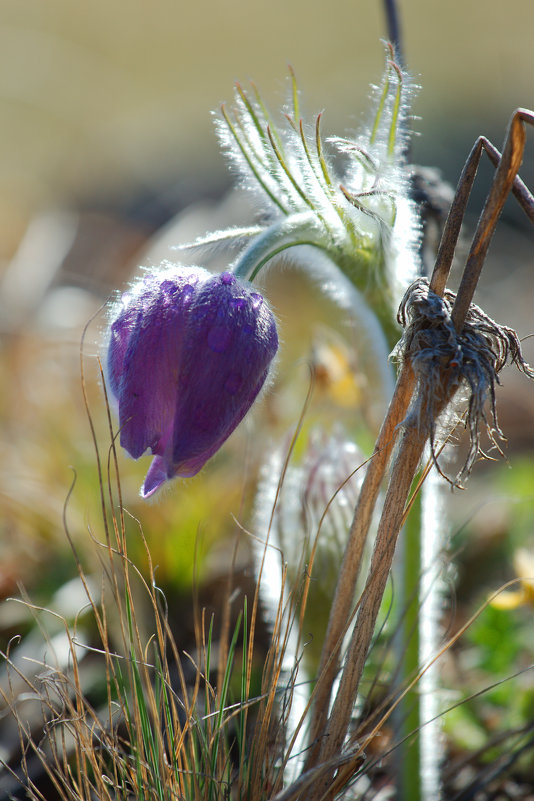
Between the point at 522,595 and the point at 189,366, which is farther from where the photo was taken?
the point at 522,595

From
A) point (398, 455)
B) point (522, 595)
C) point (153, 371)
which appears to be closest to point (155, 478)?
point (153, 371)

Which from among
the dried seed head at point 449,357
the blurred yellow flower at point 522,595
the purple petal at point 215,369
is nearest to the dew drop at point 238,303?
the purple petal at point 215,369

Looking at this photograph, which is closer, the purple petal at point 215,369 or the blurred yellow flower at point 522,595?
the purple petal at point 215,369

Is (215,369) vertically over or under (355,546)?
over

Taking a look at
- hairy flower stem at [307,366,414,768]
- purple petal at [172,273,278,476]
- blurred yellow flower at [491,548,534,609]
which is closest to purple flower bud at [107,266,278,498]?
purple petal at [172,273,278,476]

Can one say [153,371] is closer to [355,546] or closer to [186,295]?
[186,295]

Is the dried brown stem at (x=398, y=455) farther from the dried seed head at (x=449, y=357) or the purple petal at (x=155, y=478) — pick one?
the purple petal at (x=155, y=478)

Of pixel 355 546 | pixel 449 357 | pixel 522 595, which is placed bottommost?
pixel 522 595

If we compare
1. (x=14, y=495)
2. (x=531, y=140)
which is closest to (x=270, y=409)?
(x=14, y=495)

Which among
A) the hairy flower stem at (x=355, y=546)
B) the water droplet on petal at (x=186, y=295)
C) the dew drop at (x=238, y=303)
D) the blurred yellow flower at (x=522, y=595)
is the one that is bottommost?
the blurred yellow flower at (x=522, y=595)
